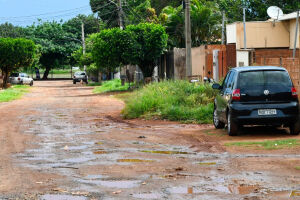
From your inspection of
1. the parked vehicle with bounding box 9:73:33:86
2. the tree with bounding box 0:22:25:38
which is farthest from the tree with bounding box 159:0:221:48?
the tree with bounding box 0:22:25:38

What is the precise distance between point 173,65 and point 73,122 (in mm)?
17745

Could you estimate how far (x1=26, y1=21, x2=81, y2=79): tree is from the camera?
286ft

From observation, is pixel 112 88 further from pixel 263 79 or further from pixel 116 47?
pixel 263 79

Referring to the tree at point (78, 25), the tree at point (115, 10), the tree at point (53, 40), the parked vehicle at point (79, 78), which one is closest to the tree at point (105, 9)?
the tree at point (115, 10)

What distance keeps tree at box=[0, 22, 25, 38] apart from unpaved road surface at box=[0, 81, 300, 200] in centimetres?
7862

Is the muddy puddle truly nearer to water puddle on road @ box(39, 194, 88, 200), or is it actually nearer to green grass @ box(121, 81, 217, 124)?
water puddle on road @ box(39, 194, 88, 200)

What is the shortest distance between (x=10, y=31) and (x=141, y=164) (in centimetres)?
9453

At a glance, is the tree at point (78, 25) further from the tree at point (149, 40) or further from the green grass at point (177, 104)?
the green grass at point (177, 104)

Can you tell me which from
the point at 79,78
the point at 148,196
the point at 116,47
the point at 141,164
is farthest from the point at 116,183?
the point at 79,78

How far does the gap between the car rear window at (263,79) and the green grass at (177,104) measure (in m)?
4.12

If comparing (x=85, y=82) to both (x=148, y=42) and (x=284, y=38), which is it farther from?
(x=284, y=38)

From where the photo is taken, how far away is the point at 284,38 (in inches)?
1400

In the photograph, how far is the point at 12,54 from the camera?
5272cm

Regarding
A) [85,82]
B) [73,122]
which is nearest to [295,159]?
[73,122]
